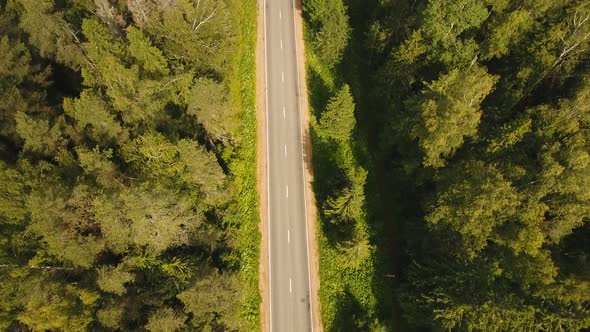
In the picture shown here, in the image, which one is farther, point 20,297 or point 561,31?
point 561,31

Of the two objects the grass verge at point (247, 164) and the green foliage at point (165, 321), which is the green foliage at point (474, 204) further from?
the green foliage at point (165, 321)

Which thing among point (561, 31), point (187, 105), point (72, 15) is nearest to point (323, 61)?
point (187, 105)

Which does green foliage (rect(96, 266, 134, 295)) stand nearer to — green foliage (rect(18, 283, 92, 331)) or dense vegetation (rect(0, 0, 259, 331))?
dense vegetation (rect(0, 0, 259, 331))

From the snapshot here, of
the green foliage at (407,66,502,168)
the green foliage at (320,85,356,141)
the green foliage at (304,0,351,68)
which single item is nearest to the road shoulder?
the green foliage at (304,0,351,68)

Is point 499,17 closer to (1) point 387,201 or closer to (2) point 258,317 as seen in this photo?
(1) point 387,201

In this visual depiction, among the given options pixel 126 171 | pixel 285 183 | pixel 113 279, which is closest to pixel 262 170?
pixel 285 183

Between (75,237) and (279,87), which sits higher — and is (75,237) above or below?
below
